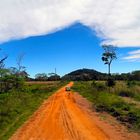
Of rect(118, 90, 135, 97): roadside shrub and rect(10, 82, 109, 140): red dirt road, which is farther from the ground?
rect(118, 90, 135, 97): roadside shrub

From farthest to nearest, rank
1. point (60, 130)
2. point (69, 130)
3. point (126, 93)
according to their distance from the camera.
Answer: point (126, 93), point (60, 130), point (69, 130)

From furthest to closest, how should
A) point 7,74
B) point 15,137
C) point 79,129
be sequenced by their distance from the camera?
point 7,74 < point 79,129 < point 15,137

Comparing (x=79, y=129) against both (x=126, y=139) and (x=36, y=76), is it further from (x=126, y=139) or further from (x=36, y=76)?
(x=36, y=76)

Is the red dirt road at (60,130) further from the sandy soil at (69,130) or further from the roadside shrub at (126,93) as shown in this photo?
the roadside shrub at (126,93)

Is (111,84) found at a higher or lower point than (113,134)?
higher

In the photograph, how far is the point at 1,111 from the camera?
2375 centimetres

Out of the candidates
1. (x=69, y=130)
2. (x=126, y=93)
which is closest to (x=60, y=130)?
(x=69, y=130)

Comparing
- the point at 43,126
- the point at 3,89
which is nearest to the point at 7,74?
the point at 3,89

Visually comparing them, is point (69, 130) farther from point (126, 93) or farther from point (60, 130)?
point (126, 93)

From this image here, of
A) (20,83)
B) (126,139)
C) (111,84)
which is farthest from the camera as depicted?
(111,84)

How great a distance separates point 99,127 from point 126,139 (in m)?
3.17

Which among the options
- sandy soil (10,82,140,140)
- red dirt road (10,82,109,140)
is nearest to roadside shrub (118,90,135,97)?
red dirt road (10,82,109,140)

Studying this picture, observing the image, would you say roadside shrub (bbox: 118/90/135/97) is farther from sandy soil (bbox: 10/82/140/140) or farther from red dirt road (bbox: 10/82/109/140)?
sandy soil (bbox: 10/82/140/140)

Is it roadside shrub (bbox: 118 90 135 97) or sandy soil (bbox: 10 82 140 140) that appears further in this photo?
roadside shrub (bbox: 118 90 135 97)
